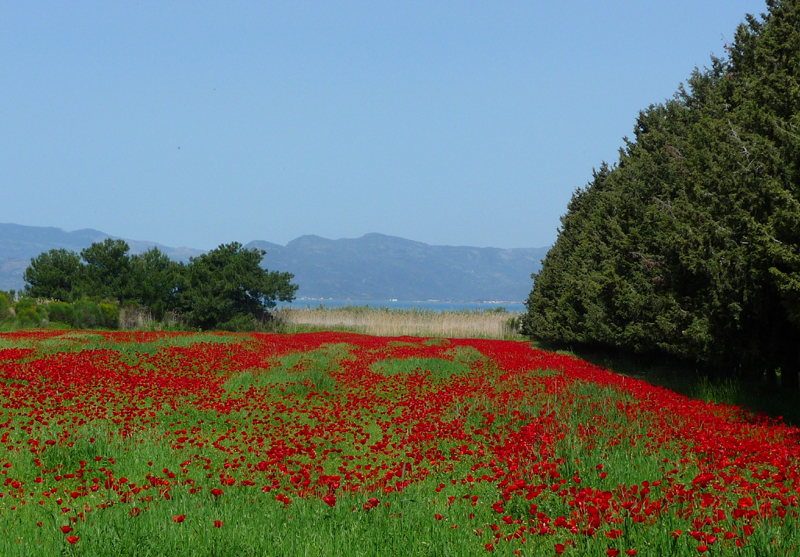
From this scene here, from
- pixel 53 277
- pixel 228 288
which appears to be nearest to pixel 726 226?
pixel 228 288

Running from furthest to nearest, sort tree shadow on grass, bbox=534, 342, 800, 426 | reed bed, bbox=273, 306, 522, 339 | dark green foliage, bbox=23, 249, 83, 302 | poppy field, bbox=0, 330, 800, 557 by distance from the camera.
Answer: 1. reed bed, bbox=273, 306, 522, 339
2. dark green foliage, bbox=23, 249, 83, 302
3. tree shadow on grass, bbox=534, 342, 800, 426
4. poppy field, bbox=0, 330, 800, 557

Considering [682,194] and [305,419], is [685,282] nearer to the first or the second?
[682,194]

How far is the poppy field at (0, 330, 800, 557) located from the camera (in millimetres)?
5027

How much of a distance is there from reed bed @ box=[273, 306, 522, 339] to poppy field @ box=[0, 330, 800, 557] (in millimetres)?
31391

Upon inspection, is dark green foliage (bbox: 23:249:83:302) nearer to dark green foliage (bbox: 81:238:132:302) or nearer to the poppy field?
dark green foliage (bbox: 81:238:132:302)

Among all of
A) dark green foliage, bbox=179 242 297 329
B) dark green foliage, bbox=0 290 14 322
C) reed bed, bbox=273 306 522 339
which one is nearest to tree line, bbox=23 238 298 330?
dark green foliage, bbox=179 242 297 329

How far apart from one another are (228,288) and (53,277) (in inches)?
498

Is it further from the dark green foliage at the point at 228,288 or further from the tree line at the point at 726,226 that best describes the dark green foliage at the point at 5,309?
the tree line at the point at 726,226

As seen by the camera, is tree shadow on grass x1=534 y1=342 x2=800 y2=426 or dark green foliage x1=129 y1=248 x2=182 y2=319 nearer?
tree shadow on grass x1=534 y1=342 x2=800 y2=426

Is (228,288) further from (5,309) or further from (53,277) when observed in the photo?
(5,309)

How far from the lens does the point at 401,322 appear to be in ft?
165

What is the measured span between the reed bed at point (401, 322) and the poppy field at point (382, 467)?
31.4 metres

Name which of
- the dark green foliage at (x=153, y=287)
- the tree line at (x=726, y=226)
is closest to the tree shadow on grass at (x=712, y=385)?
the tree line at (x=726, y=226)

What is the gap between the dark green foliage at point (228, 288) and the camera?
152 feet
